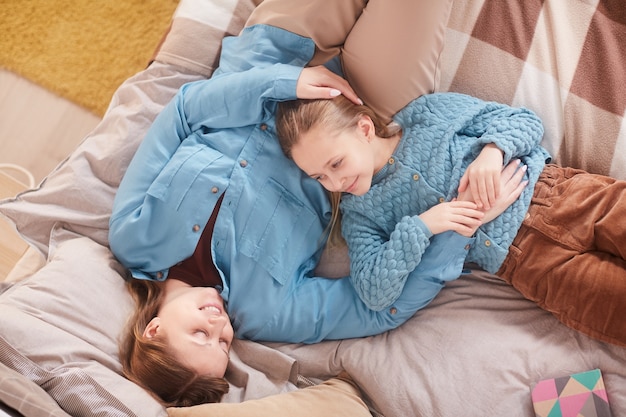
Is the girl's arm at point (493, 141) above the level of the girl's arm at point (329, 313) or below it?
above

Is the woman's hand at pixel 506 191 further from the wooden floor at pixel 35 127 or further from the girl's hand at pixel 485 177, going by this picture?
the wooden floor at pixel 35 127

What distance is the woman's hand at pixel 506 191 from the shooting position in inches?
58.3

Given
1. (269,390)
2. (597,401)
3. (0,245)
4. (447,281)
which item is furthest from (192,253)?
(597,401)

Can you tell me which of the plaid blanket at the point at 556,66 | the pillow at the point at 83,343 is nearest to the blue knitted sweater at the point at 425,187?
the plaid blanket at the point at 556,66

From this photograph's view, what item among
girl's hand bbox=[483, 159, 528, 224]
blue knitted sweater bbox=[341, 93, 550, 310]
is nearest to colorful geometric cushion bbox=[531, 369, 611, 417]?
blue knitted sweater bbox=[341, 93, 550, 310]

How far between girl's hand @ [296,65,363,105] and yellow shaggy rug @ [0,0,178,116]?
97cm

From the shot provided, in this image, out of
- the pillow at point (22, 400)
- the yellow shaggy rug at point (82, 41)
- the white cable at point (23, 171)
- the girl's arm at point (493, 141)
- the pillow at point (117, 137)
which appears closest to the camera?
the pillow at point (22, 400)

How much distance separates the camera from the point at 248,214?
1.66 m

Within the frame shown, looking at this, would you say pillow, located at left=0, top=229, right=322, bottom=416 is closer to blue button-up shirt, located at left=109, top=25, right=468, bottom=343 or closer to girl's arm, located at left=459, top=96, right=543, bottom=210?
blue button-up shirt, located at left=109, top=25, right=468, bottom=343

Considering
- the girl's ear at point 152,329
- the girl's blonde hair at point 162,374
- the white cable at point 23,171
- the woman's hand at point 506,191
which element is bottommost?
the white cable at point 23,171

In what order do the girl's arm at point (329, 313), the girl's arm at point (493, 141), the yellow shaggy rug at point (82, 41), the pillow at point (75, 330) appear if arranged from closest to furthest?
the pillow at point (75, 330)
the girl's arm at point (493, 141)
the girl's arm at point (329, 313)
the yellow shaggy rug at point (82, 41)

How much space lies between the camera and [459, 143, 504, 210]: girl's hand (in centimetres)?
145

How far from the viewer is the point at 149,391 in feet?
4.82

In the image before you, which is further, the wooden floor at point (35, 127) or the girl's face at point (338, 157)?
the wooden floor at point (35, 127)
